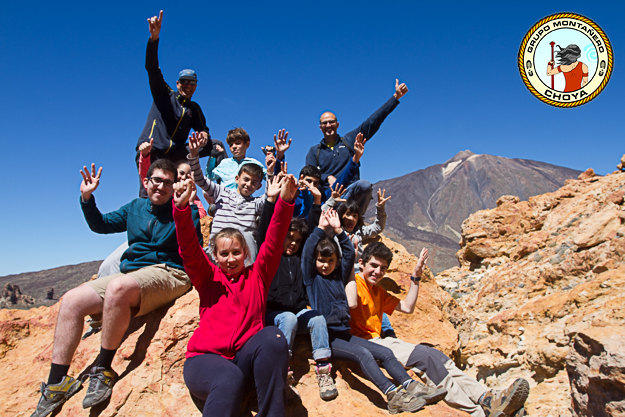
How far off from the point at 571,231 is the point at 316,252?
27.9 ft

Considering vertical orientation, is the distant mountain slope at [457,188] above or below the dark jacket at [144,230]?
above

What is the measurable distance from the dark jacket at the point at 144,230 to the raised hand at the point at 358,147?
2.58m

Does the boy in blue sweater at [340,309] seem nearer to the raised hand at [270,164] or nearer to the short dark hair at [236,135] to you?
the raised hand at [270,164]

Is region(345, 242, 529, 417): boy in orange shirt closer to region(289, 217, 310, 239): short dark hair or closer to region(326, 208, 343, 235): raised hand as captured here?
region(326, 208, 343, 235): raised hand

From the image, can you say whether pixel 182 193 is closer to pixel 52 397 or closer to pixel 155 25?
pixel 52 397

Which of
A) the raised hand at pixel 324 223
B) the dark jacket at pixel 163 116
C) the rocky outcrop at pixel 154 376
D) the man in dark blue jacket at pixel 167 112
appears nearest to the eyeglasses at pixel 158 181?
the rocky outcrop at pixel 154 376

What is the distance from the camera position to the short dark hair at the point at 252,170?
14.3 ft

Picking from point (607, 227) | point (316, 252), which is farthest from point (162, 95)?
point (607, 227)

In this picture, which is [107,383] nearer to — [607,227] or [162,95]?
[162,95]

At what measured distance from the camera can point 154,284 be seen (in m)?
3.40

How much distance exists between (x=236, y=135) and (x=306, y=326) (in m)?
3.33

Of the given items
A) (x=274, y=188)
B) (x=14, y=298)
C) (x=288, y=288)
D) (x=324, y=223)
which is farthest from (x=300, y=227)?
(x=14, y=298)

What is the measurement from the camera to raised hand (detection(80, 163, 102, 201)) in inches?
135

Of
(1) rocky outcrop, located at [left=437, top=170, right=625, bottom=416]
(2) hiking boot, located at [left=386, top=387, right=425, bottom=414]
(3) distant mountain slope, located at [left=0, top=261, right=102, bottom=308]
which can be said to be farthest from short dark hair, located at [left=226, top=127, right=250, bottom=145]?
(3) distant mountain slope, located at [left=0, top=261, right=102, bottom=308]
